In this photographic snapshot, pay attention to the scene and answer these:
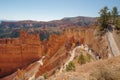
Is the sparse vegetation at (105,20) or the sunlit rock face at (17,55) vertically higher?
the sparse vegetation at (105,20)

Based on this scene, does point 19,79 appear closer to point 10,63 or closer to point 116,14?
point 10,63

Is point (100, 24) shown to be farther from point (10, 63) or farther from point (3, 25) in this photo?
point (3, 25)

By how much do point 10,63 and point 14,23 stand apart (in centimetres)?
14199

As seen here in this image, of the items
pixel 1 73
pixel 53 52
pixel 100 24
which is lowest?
pixel 1 73

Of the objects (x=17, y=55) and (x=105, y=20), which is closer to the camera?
(x=105, y=20)

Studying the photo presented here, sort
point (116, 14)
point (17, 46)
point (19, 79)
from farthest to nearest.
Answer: point (17, 46), point (116, 14), point (19, 79)

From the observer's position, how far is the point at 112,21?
177 feet

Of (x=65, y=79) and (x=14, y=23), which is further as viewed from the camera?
(x=14, y=23)

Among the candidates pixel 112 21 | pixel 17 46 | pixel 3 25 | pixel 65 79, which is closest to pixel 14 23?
pixel 3 25

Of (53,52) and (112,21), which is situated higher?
(112,21)

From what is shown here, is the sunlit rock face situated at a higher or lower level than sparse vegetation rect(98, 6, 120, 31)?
lower

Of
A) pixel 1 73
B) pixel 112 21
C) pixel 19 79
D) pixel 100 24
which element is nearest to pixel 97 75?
pixel 19 79

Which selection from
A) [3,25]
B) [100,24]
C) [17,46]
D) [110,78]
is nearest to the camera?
[110,78]

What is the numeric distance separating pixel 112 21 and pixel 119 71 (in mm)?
Answer: 46103
